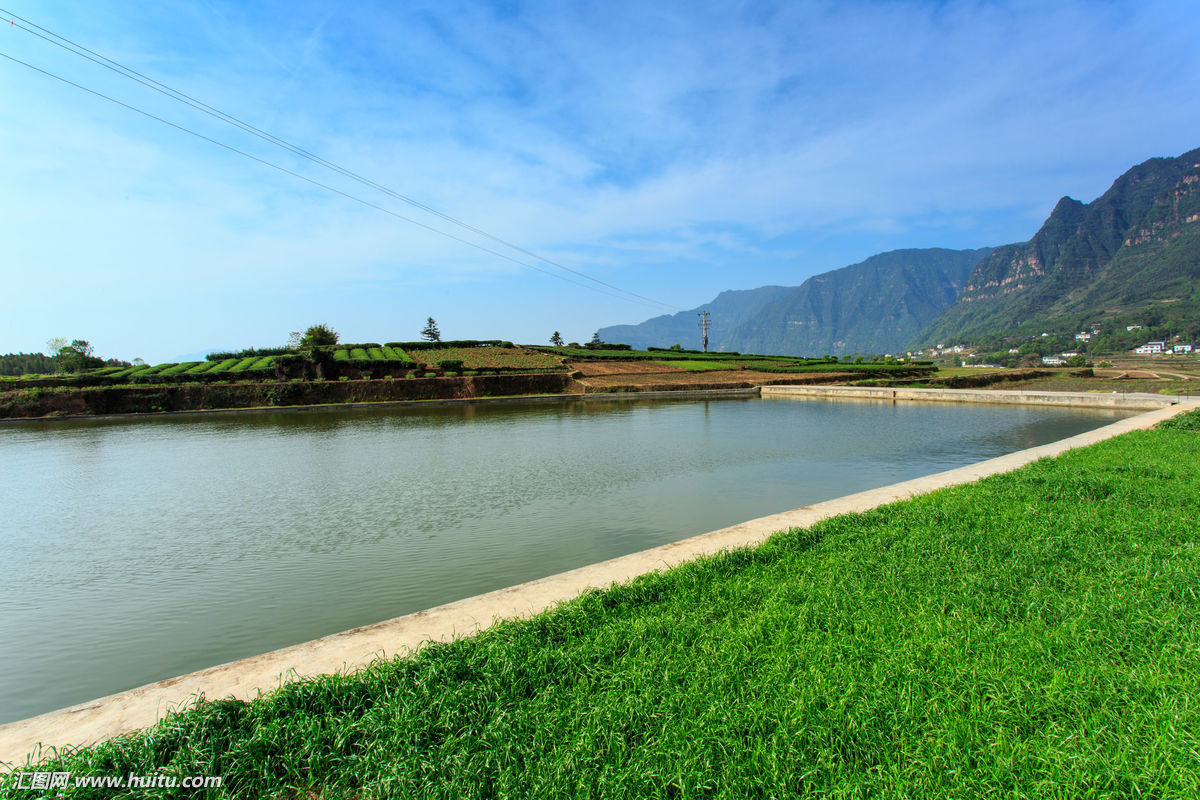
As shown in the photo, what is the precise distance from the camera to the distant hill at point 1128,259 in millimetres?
107125

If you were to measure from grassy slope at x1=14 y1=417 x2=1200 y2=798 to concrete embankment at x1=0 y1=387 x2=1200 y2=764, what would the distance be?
1.49 ft

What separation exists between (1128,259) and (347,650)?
651ft

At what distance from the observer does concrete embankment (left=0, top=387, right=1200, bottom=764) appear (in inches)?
120

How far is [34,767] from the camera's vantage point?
2570 millimetres

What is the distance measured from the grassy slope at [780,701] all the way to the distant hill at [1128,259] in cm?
11923

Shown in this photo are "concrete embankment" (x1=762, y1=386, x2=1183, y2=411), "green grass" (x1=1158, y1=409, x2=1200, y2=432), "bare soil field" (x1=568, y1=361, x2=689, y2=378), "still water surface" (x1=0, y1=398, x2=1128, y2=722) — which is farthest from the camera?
"bare soil field" (x1=568, y1=361, x2=689, y2=378)

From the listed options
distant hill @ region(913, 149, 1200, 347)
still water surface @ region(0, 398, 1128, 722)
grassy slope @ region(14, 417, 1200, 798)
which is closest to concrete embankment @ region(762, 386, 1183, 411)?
still water surface @ region(0, 398, 1128, 722)

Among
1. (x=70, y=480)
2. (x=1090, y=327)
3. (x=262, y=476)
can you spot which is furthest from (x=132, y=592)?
(x=1090, y=327)

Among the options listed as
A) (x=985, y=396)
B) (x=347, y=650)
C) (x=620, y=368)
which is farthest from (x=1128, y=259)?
(x=347, y=650)

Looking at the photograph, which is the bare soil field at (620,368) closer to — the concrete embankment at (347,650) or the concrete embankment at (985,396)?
the concrete embankment at (985,396)

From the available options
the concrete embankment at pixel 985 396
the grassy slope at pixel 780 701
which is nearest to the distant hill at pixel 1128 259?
the concrete embankment at pixel 985 396

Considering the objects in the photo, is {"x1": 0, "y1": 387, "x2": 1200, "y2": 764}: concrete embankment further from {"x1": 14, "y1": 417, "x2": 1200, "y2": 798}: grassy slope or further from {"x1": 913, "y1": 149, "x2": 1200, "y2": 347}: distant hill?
{"x1": 913, "y1": 149, "x2": 1200, "y2": 347}: distant hill

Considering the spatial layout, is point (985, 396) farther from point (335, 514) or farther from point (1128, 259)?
point (1128, 259)

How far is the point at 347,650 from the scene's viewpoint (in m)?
3.86
